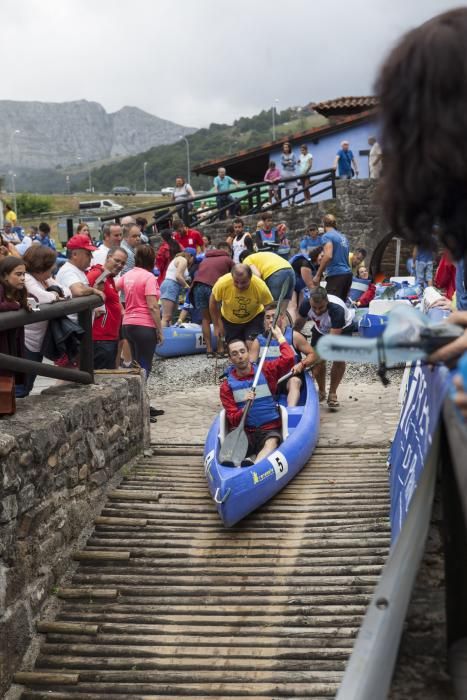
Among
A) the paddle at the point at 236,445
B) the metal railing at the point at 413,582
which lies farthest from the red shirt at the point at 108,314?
the metal railing at the point at 413,582

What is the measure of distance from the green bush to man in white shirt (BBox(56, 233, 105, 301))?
226ft

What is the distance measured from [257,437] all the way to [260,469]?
100cm

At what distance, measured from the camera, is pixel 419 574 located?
230cm

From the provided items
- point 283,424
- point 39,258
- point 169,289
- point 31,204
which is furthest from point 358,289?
point 31,204

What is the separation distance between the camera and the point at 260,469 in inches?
300

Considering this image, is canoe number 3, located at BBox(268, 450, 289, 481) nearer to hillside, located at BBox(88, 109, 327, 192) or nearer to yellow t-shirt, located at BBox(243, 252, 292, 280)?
yellow t-shirt, located at BBox(243, 252, 292, 280)

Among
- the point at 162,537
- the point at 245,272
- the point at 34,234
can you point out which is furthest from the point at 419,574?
the point at 34,234

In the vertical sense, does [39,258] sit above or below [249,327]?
above

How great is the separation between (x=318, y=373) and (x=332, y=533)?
3.68 meters

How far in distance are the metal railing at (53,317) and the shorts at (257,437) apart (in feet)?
4.98

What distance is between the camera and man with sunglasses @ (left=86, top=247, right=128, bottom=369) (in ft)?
28.3

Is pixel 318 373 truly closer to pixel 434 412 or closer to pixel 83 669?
pixel 83 669

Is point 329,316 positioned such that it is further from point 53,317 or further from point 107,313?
point 53,317

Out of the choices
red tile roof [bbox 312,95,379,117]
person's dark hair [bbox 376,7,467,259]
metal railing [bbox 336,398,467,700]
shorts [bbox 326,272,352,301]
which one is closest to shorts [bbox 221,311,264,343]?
shorts [bbox 326,272,352,301]
